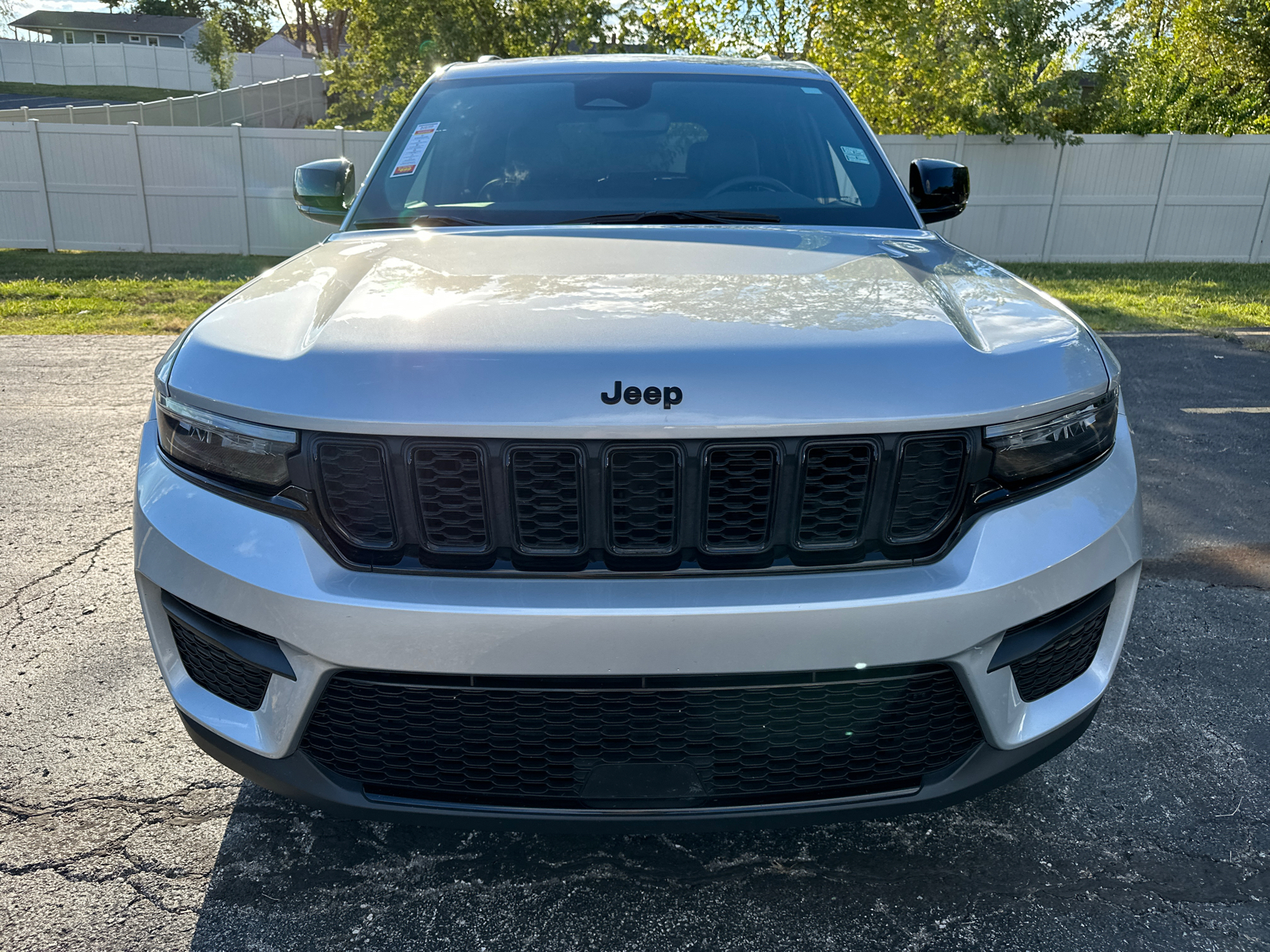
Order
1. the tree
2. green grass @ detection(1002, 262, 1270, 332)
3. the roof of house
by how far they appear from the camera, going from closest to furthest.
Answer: green grass @ detection(1002, 262, 1270, 332) → the tree → the roof of house

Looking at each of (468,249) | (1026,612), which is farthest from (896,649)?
(468,249)

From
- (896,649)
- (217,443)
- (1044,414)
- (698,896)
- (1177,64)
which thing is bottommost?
(698,896)

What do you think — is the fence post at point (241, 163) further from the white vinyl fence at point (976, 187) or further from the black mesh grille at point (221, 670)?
the black mesh grille at point (221, 670)

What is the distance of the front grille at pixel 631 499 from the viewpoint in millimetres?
1618

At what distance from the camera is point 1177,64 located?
19172 millimetres

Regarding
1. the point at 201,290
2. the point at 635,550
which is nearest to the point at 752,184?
the point at 635,550

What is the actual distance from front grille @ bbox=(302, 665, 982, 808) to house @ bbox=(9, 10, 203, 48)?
3223 inches

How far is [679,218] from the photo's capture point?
268 centimetres

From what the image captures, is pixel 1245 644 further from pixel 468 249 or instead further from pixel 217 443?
pixel 217 443

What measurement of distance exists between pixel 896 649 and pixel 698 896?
2.55 feet

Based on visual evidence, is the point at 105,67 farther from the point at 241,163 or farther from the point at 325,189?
the point at 325,189

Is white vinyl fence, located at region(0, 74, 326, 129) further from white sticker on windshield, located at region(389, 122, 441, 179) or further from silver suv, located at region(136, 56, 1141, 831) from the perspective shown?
silver suv, located at region(136, 56, 1141, 831)

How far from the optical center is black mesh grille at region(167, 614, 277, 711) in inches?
69.3

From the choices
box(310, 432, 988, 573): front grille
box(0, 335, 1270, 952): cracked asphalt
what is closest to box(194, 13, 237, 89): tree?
box(0, 335, 1270, 952): cracked asphalt
